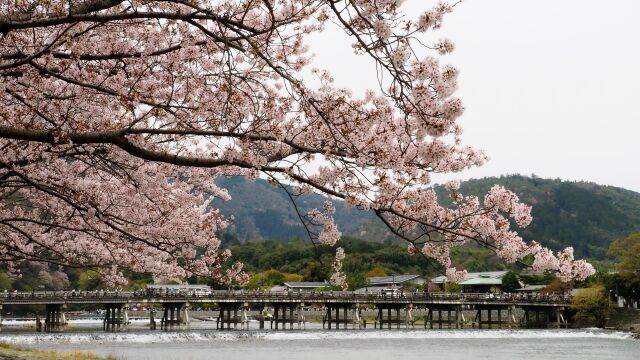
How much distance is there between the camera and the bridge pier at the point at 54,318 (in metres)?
48.1

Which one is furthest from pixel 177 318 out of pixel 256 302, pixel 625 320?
pixel 625 320

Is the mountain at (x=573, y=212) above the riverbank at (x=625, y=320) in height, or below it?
above

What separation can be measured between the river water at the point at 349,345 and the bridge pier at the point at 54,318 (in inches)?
391

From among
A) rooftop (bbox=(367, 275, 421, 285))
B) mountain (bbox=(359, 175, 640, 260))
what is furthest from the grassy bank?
mountain (bbox=(359, 175, 640, 260))

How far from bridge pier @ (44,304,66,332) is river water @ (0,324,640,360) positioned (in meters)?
9.93

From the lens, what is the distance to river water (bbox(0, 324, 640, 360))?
2955 centimetres

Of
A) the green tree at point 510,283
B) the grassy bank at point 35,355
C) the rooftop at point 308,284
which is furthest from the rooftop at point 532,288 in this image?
the grassy bank at point 35,355

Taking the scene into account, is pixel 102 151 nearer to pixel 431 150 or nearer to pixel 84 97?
pixel 84 97

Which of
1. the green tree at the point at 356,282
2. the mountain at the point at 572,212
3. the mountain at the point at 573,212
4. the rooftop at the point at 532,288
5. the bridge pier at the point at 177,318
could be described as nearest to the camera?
the bridge pier at the point at 177,318

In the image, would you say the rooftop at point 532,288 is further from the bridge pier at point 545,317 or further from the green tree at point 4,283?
the green tree at point 4,283

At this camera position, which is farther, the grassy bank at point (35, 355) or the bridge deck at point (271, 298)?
the bridge deck at point (271, 298)

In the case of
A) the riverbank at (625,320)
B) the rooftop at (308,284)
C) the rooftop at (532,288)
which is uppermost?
the rooftop at (308,284)

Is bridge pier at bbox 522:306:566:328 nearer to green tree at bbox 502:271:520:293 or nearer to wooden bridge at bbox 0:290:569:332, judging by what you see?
wooden bridge at bbox 0:290:569:332

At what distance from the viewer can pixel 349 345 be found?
3569 centimetres
